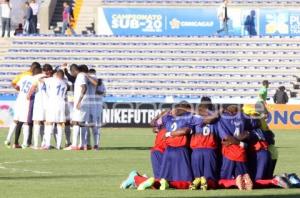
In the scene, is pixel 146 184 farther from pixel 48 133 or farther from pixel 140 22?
pixel 140 22

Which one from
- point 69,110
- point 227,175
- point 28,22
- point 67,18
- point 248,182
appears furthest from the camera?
point 28,22

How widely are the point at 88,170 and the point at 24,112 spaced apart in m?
8.09

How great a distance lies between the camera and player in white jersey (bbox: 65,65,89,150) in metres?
26.5

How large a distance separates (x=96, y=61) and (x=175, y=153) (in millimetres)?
31862

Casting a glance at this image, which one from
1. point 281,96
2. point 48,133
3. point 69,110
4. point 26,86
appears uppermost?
point 281,96

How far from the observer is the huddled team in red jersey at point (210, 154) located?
15969mm

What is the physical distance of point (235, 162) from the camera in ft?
52.4

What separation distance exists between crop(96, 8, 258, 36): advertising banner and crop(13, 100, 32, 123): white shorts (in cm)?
2192

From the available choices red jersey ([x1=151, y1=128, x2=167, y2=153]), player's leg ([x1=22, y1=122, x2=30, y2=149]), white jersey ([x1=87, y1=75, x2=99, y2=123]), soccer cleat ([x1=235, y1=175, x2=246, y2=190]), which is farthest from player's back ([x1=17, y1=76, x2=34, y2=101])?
soccer cleat ([x1=235, y1=175, x2=246, y2=190])

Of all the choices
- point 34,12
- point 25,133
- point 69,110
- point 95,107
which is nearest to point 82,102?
point 95,107

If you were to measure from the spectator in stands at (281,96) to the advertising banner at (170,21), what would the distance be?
24.4 feet

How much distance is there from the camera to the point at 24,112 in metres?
27.4

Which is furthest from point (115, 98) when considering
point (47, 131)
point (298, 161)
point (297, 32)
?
point (298, 161)

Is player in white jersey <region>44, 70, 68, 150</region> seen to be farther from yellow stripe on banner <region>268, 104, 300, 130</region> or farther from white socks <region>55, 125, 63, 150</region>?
yellow stripe on banner <region>268, 104, 300, 130</region>
